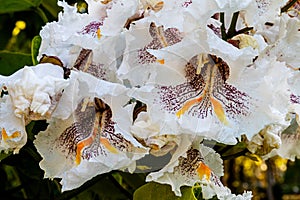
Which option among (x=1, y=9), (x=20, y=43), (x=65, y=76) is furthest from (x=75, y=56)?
(x=20, y=43)

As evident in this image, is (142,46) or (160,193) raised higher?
(142,46)

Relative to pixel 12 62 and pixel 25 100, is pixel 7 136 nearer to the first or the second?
pixel 25 100

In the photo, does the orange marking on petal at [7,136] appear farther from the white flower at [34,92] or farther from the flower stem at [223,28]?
the flower stem at [223,28]

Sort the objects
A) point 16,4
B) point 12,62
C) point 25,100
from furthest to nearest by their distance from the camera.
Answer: point 16,4
point 12,62
point 25,100

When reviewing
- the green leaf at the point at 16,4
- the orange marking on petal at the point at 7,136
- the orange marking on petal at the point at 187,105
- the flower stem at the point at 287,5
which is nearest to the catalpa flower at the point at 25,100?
the orange marking on petal at the point at 7,136

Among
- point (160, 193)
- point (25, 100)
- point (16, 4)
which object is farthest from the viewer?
point (16, 4)

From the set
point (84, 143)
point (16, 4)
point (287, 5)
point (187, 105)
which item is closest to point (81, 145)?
point (84, 143)
